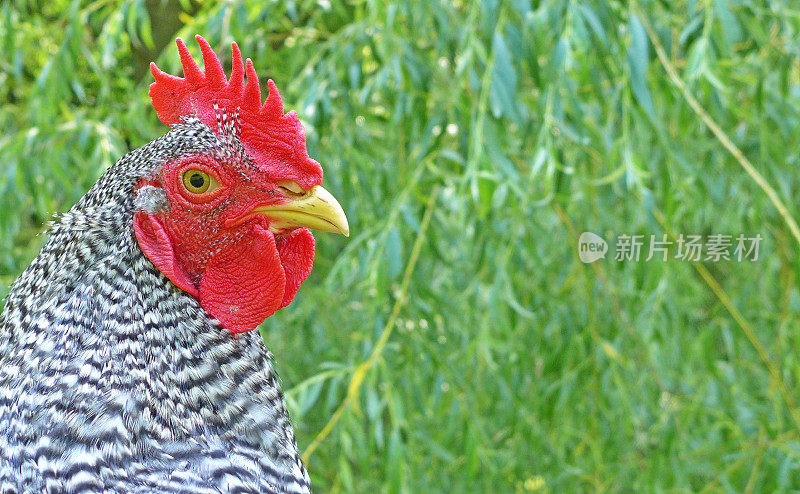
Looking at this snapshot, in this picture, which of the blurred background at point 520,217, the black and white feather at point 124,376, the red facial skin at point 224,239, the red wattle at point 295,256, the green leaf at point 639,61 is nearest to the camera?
the black and white feather at point 124,376

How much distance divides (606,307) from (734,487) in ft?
2.01

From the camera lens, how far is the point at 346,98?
206cm

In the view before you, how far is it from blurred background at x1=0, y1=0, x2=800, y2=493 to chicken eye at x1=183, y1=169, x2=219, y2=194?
560 mm

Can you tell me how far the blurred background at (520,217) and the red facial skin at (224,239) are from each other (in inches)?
18.8

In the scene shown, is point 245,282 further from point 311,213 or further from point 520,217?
point 520,217

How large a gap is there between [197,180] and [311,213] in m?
0.18

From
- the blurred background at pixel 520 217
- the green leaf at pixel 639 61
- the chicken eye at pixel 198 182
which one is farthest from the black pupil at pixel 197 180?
the green leaf at pixel 639 61

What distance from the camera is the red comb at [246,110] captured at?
131cm

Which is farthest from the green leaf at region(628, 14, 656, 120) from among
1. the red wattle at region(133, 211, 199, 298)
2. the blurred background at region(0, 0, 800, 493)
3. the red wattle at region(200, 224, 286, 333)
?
the red wattle at region(133, 211, 199, 298)

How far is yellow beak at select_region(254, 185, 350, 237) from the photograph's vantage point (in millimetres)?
1275

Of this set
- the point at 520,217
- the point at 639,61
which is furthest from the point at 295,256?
the point at 639,61

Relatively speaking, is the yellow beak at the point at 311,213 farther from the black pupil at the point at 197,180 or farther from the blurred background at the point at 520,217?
the blurred background at the point at 520,217

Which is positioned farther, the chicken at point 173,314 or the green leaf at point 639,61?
the green leaf at point 639,61

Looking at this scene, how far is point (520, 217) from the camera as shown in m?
1.92
